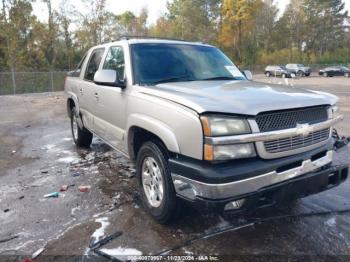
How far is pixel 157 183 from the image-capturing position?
142 inches

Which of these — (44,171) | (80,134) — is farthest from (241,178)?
(80,134)

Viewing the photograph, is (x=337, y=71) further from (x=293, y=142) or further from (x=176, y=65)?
(x=293, y=142)

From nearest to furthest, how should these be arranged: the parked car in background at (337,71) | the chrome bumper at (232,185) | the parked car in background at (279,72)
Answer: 1. the chrome bumper at (232,185)
2. the parked car in background at (337,71)
3. the parked car in background at (279,72)

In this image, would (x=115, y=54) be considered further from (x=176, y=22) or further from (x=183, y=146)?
(x=176, y=22)

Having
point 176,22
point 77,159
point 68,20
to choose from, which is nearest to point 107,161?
point 77,159

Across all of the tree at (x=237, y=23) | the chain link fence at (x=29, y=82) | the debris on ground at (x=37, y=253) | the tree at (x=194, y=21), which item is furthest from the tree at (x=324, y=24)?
the debris on ground at (x=37, y=253)

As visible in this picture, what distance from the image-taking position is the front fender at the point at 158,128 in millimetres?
3119

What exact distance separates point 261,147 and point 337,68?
47.5 m

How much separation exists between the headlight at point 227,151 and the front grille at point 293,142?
0.63 feet

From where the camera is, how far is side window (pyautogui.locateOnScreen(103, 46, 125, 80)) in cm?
454

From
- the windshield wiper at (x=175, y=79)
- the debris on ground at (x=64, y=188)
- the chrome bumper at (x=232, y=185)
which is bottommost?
the debris on ground at (x=64, y=188)

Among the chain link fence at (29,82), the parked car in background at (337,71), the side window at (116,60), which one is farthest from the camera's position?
the parked car in background at (337,71)

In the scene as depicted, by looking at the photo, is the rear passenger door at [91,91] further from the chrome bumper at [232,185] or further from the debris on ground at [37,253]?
the chrome bumper at [232,185]

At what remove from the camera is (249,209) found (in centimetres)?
292
